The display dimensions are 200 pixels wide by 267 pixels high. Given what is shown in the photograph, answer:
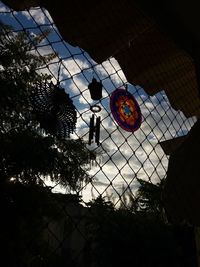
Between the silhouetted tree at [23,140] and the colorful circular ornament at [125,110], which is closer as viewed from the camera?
the colorful circular ornament at [125,110]

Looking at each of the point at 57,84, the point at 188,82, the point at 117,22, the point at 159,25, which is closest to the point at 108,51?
the point at 117,22

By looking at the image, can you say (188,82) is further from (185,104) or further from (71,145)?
(71,145)

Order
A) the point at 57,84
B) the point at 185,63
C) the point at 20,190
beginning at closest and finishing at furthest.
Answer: the point at 57,84, the point at 185,63, the point at 20,190

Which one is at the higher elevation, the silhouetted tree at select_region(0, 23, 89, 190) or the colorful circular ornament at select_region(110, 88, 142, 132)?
the silhouetted tree at select_region(0, 23, 89, 190)

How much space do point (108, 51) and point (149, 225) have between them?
26.5 ft

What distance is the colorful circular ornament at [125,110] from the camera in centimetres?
169

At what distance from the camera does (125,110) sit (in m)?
1.77

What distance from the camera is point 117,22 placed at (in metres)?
1.18

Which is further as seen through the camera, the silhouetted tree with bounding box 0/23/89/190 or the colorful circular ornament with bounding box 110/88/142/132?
the silhouetted tree with bounding box 0/23/89/190

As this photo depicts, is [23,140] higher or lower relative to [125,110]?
higher

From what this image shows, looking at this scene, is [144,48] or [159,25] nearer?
[159,25]

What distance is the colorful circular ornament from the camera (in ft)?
5.55

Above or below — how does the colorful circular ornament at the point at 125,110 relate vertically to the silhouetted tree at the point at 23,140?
below

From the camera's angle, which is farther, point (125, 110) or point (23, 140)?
point (23, 140)
